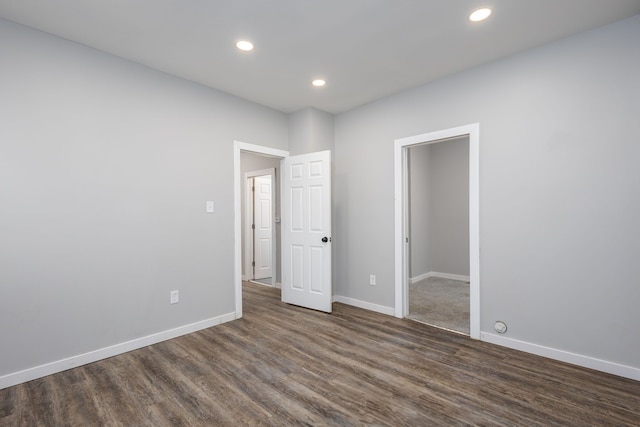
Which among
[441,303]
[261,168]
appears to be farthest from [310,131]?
[441,303]

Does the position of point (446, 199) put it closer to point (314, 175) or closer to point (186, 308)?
point (314, 175)

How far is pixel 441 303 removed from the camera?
421 centimetres

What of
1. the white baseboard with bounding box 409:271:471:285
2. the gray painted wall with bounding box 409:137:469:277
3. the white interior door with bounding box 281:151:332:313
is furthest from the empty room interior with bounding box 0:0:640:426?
the gray painted wall with bounding box 409:137:469:277

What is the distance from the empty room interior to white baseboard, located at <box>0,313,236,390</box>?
0.01m

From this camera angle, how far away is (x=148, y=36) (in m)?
2.50

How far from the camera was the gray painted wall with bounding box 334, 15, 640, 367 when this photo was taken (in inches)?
91.4

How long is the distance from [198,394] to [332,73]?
311 centimetres

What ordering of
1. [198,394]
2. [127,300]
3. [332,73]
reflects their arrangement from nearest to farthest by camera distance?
1. [198,394]
2. [127,300]
3. [332,73]

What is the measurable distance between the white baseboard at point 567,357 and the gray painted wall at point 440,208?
258 centimetres

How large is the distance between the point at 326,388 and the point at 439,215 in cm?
450

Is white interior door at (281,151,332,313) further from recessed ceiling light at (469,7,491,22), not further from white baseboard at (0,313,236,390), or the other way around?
recessed ceiling light at (469,7,491,22)

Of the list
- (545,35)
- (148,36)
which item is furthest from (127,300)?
(545,35)

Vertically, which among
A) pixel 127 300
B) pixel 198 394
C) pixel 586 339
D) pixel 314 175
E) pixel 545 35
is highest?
pixel 545 35

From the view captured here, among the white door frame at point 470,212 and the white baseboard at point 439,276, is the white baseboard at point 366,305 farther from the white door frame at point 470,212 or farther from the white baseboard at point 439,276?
the white baseboard at point 439,276
